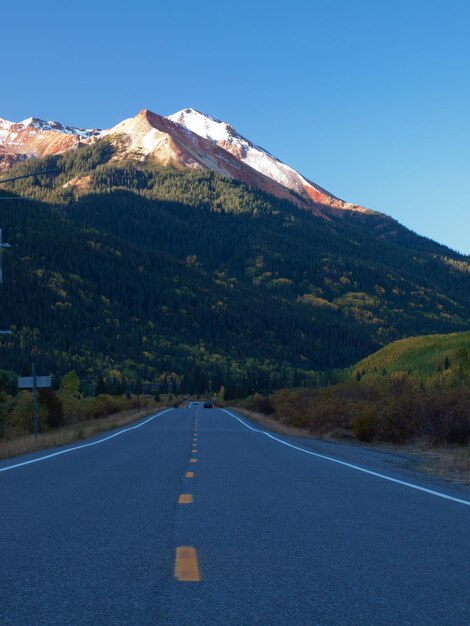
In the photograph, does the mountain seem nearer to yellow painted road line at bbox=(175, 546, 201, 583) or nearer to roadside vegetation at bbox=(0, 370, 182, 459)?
roadside vegetation at bbox=(0, 370, 182, 459)


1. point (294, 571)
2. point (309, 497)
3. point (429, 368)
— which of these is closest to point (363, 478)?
point (309, 497)

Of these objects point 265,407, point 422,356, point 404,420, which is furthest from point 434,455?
point 422,356

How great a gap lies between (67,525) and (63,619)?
162 inches

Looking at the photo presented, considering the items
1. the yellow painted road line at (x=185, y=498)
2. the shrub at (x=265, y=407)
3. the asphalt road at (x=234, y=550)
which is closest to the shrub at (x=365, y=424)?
the asphalt road at (x=234, y=550)

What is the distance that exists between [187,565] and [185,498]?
489 cm

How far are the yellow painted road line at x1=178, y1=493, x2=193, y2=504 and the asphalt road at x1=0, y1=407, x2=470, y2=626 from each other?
1.5 inches

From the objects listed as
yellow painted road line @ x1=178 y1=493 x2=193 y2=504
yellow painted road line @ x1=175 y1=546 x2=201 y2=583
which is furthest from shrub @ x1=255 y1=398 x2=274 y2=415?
yellow painted road line @ x1=175 y1=546 x2=201 y2=583

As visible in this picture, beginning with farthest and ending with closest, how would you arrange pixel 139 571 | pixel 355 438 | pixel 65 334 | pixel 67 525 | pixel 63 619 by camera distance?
pixel 65 334 < pixel 355 438 < pixel 67 525 < pixel 139 571 < pixel 63 619

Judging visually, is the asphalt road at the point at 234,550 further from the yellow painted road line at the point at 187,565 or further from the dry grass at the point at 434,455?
the dry grass at the point at 434,455

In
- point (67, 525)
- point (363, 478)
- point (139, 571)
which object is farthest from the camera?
point (363, 478)

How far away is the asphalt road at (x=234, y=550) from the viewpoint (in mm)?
5629

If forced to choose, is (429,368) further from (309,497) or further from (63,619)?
(63,619)

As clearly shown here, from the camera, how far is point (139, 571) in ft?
22.3

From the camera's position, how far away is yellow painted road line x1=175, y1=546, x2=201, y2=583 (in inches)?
259
